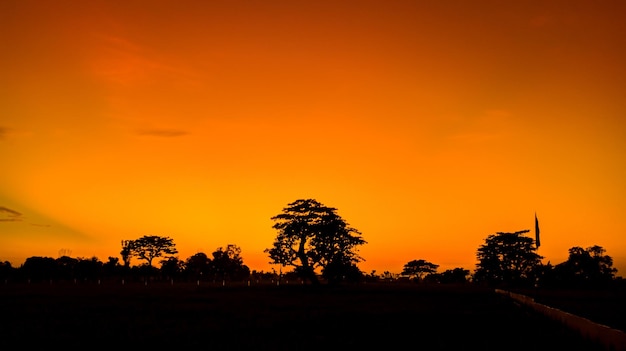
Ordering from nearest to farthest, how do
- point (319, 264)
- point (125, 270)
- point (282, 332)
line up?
1. point (282, 332)
2. point (319, 264)
3. point (125, 270)

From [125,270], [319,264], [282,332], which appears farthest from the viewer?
[125,270]

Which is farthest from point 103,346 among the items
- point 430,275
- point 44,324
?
point 430,275

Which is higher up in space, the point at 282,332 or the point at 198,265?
the point at 198,265

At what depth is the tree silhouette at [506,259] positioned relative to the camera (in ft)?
363

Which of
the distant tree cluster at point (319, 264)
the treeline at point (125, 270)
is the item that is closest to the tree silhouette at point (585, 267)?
the distant tree cluster at point (319, 264)

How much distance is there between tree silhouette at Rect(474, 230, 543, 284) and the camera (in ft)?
363

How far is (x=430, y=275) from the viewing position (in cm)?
19862

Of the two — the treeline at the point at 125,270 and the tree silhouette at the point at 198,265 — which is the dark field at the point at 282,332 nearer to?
the treeline at the point at 125,270

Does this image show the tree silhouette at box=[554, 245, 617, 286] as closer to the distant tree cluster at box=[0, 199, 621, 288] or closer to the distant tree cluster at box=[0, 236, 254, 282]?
the distant tree cluster at box=[0, 199, 621, 288]

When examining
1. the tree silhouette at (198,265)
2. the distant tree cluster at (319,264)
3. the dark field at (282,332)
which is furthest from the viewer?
the tree silhouette at (198,265)

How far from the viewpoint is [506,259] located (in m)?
113

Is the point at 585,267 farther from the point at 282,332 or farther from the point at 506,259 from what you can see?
the point at 282,332

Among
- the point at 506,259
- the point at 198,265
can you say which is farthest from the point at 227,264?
the point at 506,259

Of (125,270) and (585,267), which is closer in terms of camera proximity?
(585,267)
